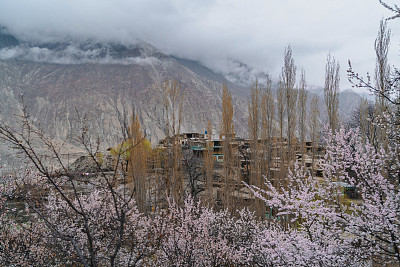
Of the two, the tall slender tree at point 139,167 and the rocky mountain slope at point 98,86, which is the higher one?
the rocky mountain slope at point 98,86

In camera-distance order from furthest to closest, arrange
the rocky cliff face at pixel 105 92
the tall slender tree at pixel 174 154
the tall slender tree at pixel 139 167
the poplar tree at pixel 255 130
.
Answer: the rocky cliff face at pixel 105 92 → the tall slender tree at pixel 139 167 → the tall slender tree at pixel 174 154 → the poplar tree at pixel 255 130

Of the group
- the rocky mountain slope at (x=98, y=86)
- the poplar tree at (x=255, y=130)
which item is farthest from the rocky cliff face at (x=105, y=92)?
the poplar tree at (x=255, y=130)

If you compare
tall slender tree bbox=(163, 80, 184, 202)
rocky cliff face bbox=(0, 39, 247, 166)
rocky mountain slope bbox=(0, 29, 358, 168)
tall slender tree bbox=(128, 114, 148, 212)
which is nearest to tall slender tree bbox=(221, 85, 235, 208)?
tall slender tree bbox=(163, 80, 184, 202)

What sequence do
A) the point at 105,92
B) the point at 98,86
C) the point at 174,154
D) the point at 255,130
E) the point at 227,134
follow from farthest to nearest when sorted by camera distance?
the point at 98,86, the point at 105,92, the point at 174,154, the point at 227,134, the point at 255,130

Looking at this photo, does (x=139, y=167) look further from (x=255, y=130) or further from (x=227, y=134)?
(x=255, y=130)

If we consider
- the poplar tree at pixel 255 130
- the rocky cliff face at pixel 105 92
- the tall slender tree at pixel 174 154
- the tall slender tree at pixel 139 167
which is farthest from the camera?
the rocky cliff face at pixel 105 92

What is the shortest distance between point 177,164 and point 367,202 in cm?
781

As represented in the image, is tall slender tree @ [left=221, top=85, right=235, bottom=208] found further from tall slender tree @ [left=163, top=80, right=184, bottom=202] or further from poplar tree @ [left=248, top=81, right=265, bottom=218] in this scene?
tall slender tree @ [left=163, top=80, right=184, bottom=202]

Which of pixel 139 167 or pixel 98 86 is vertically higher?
pixel 98 86

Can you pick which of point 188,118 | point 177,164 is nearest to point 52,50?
point 188,118

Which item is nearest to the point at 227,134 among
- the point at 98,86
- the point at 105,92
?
the point at 105,92

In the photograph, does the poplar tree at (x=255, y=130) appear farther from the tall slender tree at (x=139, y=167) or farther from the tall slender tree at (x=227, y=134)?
the tall slender tree at (x=139, y=167)

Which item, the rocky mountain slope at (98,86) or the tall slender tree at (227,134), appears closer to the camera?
the tall slender tree at (227,134)

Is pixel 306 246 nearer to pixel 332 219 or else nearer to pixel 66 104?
pixel 332 219
